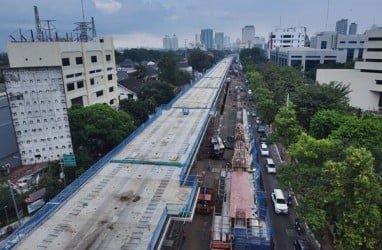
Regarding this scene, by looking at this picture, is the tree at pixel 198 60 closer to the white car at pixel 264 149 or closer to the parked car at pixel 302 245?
the white car at pixel 264 149

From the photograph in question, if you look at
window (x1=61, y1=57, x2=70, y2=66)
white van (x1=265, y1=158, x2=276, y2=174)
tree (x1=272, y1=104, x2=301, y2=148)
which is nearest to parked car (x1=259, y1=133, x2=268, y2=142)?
white van (x1=265, y1=158, x2=276, y2=174)

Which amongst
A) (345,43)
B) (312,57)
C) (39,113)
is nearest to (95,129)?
(39,113)

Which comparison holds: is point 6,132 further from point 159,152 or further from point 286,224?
point 286,224


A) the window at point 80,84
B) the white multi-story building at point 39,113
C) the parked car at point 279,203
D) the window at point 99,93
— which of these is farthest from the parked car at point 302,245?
the window at point 99,93

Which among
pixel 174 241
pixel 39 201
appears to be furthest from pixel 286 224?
pixel 39 201

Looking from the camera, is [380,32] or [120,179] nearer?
[120,179]

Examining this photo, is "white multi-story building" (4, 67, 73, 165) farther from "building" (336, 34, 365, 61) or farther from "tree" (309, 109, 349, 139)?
"building" (336, 34, 365, 61)
